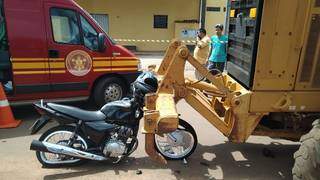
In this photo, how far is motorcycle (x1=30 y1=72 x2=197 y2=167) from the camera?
14.8ft

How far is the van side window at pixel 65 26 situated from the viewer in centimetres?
681

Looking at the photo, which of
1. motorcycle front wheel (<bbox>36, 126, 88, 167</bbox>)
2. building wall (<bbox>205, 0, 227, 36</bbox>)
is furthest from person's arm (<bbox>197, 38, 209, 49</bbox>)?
building wall (<bbox>205, 0, 227, 36</bbox>)

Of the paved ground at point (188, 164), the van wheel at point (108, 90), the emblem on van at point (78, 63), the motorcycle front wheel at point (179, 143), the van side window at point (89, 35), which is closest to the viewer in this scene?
the paved ground at point (188, 164)

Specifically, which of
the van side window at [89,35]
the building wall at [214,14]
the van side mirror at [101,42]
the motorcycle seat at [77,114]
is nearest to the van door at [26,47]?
the van side window at [89,35]

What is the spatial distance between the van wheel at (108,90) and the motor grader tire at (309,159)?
181 inches

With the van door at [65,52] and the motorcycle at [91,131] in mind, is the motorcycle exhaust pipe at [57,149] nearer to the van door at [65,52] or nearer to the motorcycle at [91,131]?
the motorcycle at [91,131]

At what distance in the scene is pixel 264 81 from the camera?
4.27 m

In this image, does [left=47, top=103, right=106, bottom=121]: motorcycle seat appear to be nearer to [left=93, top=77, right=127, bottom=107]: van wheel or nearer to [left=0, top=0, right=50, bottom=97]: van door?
[left=0, top=0, right=50, bottom=97]: van door

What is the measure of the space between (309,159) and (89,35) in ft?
16.6

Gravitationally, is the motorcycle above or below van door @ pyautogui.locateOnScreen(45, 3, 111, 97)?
below

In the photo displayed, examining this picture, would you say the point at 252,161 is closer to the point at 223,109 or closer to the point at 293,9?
the point at 223,109

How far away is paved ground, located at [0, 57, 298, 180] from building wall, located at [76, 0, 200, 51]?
51.7ft

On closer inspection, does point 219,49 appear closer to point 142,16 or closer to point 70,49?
point 70,49

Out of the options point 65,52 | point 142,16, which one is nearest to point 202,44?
point 65,52
